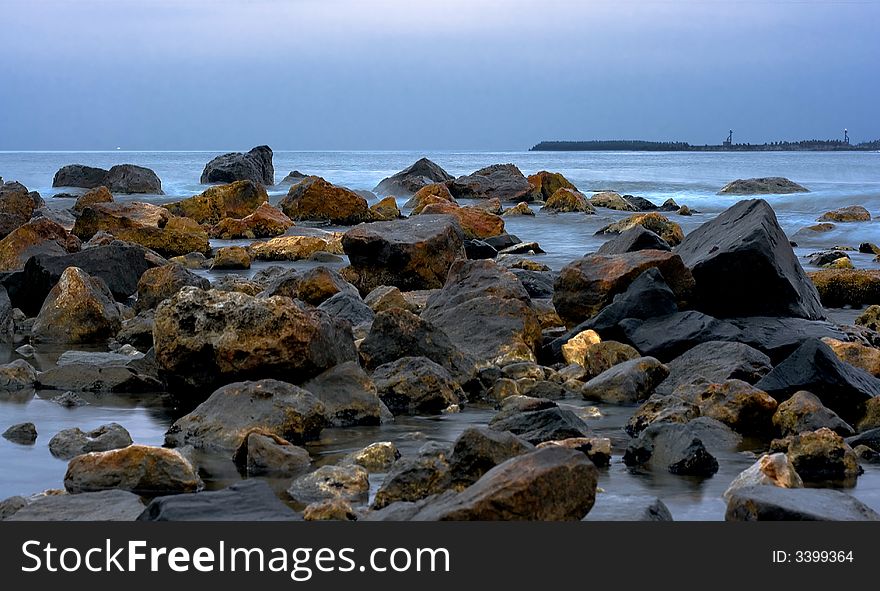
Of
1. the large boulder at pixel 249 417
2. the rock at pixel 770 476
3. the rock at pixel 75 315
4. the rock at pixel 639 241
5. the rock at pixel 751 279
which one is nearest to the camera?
the rock at pixel 770 476

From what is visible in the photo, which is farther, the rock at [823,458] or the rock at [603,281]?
the rock at [603,281]

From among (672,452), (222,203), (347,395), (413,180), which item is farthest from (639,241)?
(413,180)

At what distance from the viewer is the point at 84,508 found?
14.2 feet

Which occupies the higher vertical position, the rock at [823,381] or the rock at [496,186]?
the rock at [823,381]

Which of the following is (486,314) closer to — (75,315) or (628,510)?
(75,315)

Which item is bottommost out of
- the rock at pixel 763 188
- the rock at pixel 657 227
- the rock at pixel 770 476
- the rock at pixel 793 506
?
the rock at pixel 763 188

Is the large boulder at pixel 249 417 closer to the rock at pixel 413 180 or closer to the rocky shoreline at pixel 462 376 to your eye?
the rocky shoreline at pixel 462 376

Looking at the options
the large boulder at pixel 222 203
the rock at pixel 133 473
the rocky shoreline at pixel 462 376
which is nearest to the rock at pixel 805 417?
the rocky shoreline at pixel 462 376

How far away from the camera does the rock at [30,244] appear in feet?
44.0

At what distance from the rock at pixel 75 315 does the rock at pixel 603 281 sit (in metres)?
3.94

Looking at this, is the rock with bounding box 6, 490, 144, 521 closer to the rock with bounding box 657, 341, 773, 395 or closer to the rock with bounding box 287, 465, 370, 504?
the rock with bounding box 287, 465, 370, 504

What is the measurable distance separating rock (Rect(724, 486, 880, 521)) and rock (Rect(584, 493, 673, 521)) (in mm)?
264

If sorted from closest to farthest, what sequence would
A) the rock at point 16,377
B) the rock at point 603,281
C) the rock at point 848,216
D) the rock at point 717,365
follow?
1. the rock at point 717,365
2. the rock at point 16,377
3. the rock at point 603,281
4. the rock at point 848,216

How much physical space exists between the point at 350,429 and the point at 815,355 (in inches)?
109
